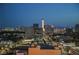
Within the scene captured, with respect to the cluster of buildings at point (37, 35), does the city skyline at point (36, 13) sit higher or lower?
higher

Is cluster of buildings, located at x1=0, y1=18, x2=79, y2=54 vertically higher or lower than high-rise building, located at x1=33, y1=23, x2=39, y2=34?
lower

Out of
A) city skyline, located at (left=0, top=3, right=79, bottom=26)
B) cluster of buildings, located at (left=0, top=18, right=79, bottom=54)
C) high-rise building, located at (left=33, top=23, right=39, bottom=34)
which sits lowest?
cluster of buildings, located at (left=0, top=18, right=79, bottom=54)

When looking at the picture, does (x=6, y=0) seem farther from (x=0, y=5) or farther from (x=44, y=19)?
(x=44, y=19)

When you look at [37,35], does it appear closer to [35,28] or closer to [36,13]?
[35,28]

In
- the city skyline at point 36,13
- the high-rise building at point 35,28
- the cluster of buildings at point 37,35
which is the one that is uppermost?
the city skyline at point 36,13

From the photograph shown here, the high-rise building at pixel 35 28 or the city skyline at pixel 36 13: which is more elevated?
the city skyline at pixel 36 13

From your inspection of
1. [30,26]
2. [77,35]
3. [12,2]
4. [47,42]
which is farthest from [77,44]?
[12,2]

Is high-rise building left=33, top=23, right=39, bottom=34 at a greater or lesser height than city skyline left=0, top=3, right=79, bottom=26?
lesser

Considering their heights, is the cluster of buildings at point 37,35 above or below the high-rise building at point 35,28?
below
